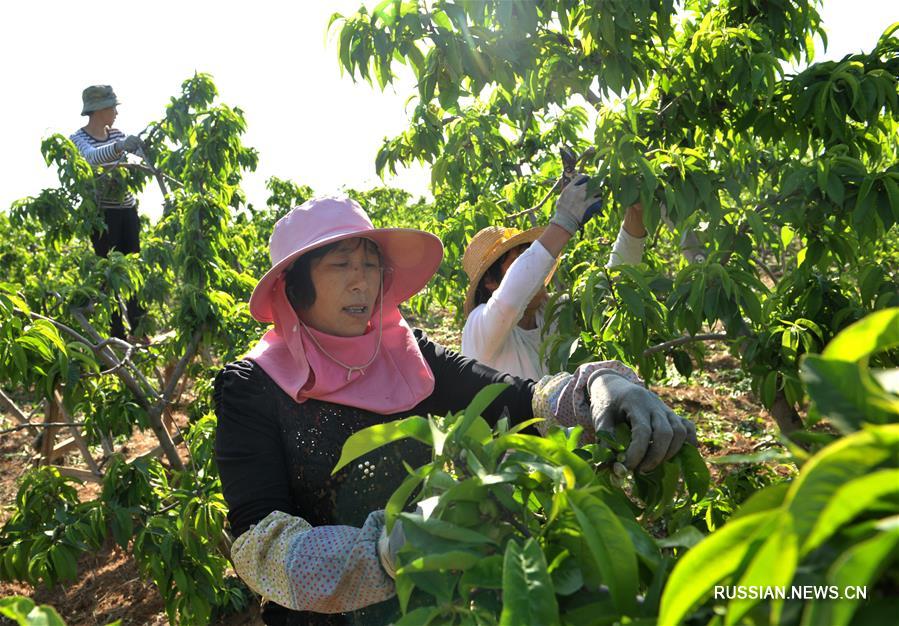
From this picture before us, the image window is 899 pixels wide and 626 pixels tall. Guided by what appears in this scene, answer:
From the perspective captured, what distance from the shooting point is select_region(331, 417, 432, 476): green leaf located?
86 centimetres

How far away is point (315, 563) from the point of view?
1.22 meters

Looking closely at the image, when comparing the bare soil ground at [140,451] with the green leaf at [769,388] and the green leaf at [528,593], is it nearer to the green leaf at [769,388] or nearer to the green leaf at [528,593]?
the green leaf at [769,388]

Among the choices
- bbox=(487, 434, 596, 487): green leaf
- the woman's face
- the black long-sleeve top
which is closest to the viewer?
bbox=(487, 434, 596, 487): green leaf

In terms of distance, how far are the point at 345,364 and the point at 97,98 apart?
479 cm

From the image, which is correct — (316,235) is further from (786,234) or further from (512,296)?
(786,234)

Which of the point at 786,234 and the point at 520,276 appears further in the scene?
the point at 786,234

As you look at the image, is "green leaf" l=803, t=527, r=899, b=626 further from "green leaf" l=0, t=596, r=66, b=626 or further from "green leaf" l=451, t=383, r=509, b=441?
"green leaf" l=0, t=596, r=66, b=626

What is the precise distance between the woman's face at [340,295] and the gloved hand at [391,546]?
774 mm

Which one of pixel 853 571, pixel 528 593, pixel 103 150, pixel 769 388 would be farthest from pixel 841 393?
pixel 103 150

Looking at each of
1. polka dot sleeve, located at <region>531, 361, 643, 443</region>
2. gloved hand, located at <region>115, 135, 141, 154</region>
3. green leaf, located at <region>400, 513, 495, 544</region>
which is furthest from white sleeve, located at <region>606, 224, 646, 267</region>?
gloved hand, located at <region>115, 135, 141, 154</region>

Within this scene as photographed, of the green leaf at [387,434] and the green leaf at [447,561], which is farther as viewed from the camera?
the green leaf at [387,434]

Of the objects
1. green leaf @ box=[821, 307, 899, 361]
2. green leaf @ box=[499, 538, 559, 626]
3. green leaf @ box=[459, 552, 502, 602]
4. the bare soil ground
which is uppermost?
green leaf @ box=[821, 307, 899, 361]

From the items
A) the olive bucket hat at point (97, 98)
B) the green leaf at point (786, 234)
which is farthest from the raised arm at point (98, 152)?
the green leaf at point (786, 234)

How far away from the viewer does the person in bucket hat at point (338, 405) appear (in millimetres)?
1226
